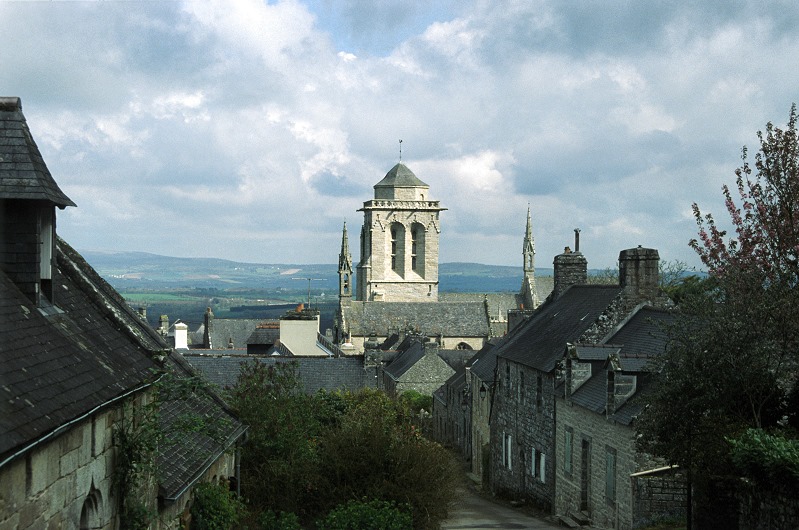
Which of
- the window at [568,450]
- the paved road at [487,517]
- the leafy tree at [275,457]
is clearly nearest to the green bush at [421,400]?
the paved road at [487,517]

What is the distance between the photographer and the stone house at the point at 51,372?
8.46 m

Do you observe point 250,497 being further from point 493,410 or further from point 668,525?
point 493,410

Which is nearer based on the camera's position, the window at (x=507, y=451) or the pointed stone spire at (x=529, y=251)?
the window at (x=507, y=451)

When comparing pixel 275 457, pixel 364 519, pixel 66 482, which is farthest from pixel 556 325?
pixel 66 482

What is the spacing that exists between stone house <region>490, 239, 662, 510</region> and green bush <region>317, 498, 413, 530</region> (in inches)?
407

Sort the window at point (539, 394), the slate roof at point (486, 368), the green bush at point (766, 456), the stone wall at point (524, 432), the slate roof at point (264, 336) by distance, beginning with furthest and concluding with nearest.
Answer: the slate roof at point (264, 336) < the slate roof at point (486, 368) < the window at point (539, 394) < the stone wall at point (524, 432) < the green bush at point (766, 456)

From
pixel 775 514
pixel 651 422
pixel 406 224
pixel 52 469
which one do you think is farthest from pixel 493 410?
pixel 406 224

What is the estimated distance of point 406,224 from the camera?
132625 mm

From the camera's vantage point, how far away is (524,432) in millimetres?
35000

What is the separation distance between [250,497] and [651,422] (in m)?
9.55

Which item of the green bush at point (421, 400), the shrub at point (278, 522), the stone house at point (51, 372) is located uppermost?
the stone house at point (51, 372)

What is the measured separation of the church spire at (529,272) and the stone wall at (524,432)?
3276 inches

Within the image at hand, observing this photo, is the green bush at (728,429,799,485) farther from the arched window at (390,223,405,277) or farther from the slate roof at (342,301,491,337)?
the arched window at (390,223,405,277)

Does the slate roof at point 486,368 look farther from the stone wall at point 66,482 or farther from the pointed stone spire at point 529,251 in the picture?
the pointed stone spire at point 529,251
